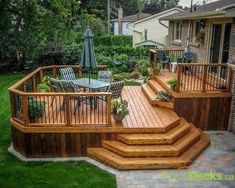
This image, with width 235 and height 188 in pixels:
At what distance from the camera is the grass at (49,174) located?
6062mm

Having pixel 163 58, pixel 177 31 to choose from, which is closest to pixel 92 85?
pixel 163 58

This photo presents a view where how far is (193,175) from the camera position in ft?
21.1

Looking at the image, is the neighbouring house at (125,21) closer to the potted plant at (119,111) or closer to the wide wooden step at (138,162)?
the potted plant at (119,111)

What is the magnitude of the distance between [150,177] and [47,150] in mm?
2570

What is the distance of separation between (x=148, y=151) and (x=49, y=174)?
88.0 inches

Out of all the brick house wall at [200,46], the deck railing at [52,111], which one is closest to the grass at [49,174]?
the deck railing at [52,111]

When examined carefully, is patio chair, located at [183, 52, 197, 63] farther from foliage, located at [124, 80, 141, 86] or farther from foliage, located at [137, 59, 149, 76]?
foliage, located at [124, 80, 141, 86]

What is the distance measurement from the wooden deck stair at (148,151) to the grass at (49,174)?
0.44 meters

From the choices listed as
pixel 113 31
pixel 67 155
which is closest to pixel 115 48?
pixel 67 155

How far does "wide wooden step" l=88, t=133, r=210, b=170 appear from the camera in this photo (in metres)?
6.69

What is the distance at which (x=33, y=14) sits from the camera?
8375 mm

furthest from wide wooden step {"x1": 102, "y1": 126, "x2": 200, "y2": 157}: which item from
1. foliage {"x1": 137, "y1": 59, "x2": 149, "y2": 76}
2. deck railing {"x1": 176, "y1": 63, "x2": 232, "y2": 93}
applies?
foliage {"x1": 137, "y1": 59, "x2": 149, "y2": 76}

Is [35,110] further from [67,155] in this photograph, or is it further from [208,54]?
[208,54]

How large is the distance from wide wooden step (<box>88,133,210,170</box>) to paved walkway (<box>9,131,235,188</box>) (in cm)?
11
